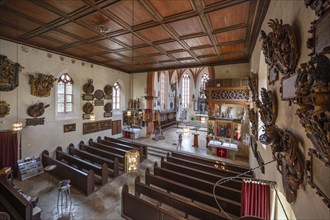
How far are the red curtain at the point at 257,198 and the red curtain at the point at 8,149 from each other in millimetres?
8975

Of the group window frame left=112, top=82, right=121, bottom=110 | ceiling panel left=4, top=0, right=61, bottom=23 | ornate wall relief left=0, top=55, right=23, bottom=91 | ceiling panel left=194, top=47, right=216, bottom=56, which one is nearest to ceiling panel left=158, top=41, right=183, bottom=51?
ceiling panel left=194, top=47, right=216, bottom=56

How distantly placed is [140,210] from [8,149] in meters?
6.51

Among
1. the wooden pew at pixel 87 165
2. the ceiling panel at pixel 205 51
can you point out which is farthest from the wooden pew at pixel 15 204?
the ceiling panel at pixel 205 51

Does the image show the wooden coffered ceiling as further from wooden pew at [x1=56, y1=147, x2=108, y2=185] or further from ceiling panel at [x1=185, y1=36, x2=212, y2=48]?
wooden pew at [x1=56, y1=147, x2=108, y2=185]

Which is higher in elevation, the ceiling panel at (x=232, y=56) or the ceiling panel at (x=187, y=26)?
the ceiling panel at (x=232, y=56)

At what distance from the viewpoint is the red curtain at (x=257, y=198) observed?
293 centimetres

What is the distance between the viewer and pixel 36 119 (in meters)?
7.35

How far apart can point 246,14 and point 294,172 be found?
4365 millimetres

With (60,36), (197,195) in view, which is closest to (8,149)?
(60,36)

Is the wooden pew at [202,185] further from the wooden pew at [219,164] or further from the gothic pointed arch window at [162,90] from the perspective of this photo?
the gothic pointed arch window at [162,90]

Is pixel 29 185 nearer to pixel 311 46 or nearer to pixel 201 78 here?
pixel 311 46

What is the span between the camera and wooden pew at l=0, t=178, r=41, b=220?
379cm

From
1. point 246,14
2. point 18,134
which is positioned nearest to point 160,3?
point 246,14

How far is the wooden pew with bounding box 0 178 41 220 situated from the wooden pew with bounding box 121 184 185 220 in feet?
7.65
